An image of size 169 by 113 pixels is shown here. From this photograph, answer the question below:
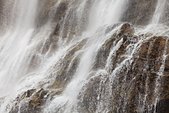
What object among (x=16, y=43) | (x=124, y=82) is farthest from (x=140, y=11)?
(x=16, y=43)

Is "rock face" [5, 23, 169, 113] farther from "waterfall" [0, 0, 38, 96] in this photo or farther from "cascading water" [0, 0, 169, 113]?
"waterfall" [0, 0, 38, 96]

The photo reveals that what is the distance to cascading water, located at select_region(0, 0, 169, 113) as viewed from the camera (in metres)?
16.9

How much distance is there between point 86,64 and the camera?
2052cm

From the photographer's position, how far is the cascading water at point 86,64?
664 inches

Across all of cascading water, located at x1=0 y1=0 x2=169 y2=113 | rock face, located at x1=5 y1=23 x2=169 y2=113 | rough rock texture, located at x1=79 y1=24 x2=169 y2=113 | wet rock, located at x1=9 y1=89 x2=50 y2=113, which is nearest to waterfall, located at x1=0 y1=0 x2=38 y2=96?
cascading water, located at x1=0 y1=0 x2=169 y2=113

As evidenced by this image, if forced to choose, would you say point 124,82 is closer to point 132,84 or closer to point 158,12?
point 132,84

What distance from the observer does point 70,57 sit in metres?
21.8

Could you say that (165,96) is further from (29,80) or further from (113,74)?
(29,80)

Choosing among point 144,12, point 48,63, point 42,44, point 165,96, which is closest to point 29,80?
point 48,63


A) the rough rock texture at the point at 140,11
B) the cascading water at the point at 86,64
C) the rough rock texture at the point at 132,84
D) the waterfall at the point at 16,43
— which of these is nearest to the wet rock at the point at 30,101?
the cascading water at the point at 86,64

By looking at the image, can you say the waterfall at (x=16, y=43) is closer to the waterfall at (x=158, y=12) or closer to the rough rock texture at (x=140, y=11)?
the rough rock texture at (x=140, y=11)

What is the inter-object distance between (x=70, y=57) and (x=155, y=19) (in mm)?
5062

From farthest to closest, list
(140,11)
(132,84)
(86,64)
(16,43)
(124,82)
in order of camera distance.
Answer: (16,43), (140,11), (86,64), (124,82), (132,84)

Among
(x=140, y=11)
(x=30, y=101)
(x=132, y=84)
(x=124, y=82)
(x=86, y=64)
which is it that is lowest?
(x=132, y=84)
